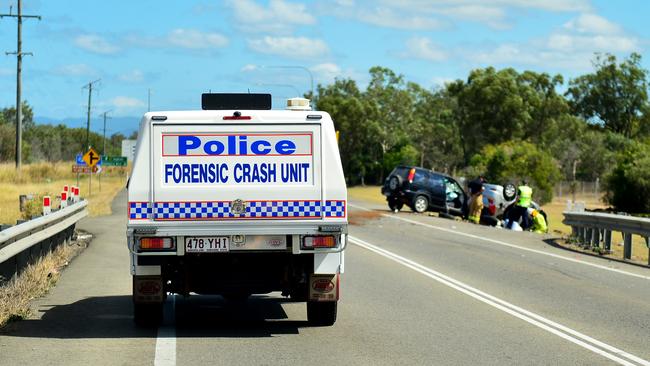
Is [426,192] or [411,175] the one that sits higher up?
[411,175]

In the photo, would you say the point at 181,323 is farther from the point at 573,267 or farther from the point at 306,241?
the point at 573,267

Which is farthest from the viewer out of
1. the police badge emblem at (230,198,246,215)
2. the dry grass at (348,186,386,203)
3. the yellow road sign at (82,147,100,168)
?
the dry grass at (348,186,386,203)

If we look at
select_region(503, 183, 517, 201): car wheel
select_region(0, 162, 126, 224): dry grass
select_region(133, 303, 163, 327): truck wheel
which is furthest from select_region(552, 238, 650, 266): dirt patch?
select_region(0, 162, 126, 224): dry grass

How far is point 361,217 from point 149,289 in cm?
2517

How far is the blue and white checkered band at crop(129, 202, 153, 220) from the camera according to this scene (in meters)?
9.65

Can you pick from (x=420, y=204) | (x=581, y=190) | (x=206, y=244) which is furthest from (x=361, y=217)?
(x=581, y=190)

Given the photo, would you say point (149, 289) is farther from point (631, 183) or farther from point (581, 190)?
point (581, 190)

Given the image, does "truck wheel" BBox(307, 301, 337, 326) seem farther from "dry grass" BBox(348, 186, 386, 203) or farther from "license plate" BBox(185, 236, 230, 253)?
"dry grass" BBox(348, 186, 386, 203)

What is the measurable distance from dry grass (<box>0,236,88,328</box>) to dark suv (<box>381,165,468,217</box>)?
848 inches

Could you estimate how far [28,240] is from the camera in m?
13.2

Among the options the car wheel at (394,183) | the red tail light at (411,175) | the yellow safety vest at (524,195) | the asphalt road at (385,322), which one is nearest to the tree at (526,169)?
the red tail light at (411,175)

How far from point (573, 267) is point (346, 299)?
6.91m

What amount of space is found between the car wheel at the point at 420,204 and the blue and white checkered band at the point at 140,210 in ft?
96.1

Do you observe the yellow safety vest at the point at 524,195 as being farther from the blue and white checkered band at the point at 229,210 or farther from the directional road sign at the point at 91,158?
the directional road sign at the point at 91,158
